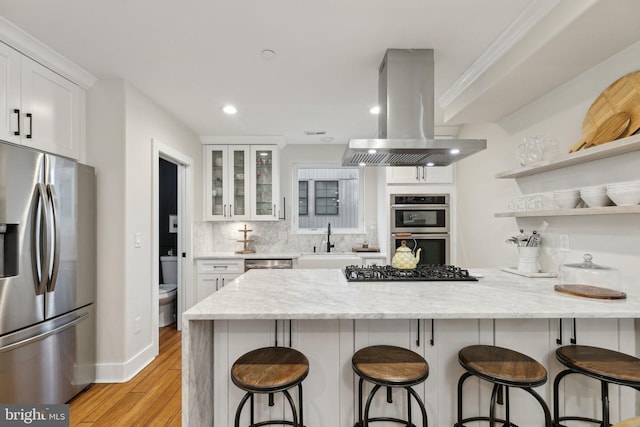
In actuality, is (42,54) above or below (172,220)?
above

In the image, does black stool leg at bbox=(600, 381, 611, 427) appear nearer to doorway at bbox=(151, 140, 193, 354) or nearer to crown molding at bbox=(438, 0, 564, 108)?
crown molding at bbox=(438, 0, 564, 108)

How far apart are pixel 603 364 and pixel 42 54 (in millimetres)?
3586

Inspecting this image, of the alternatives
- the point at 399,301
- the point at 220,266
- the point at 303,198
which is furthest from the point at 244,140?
the point at 399,301

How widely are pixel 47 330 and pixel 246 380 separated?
158 centimetres

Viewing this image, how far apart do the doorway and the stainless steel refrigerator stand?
55 cm

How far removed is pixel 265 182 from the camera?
14.0 feet

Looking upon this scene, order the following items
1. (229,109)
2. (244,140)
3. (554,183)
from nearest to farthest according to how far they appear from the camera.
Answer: (554,183) → (229,109) → (244,140)

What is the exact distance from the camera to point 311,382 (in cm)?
162

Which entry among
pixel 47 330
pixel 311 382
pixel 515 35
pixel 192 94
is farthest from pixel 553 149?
pixel 47 330

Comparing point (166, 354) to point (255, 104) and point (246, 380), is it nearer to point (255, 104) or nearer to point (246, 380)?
point (246, 380)

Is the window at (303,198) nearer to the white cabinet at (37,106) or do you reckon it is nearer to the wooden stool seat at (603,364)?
the white cabinet at (37,106)

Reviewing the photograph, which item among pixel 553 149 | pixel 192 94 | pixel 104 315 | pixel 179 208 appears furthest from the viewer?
pixel 179 208

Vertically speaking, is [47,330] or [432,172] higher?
[432,172]

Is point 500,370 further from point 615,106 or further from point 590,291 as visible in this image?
point 615,106
